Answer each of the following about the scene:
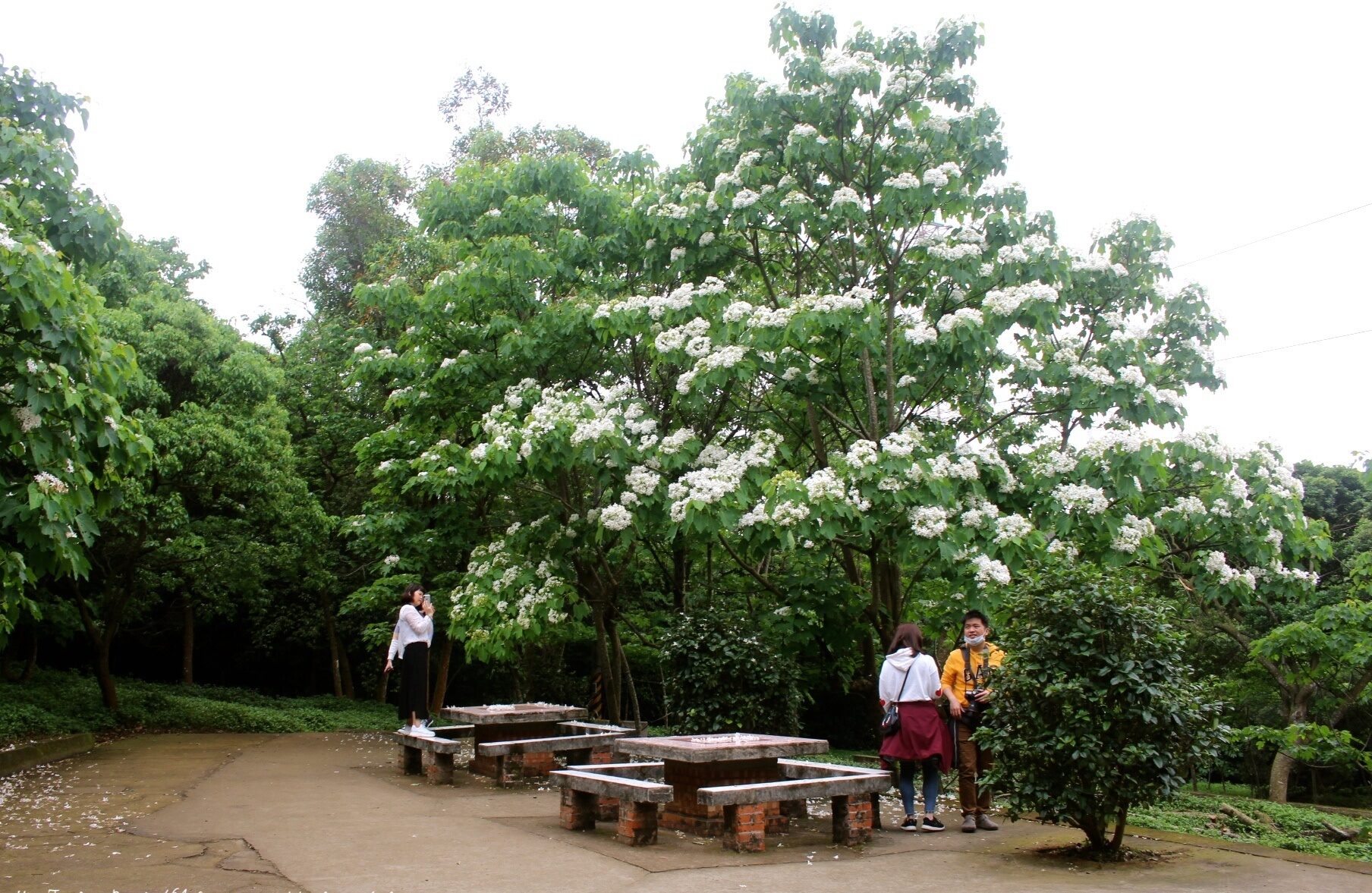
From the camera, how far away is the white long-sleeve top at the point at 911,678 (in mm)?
7227

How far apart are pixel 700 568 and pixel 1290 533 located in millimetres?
8157

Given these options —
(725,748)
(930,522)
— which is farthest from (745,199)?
(725,748)

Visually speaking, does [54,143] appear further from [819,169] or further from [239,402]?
[239,402]

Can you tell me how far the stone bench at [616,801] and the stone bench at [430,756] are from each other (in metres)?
2.48

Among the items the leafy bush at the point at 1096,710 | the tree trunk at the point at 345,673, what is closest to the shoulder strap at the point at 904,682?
the leafy bush at the point at 1096,710

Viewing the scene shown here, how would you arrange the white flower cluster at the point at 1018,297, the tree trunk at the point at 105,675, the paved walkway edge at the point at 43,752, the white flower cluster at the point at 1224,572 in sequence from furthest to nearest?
the tree trunk at the point at 105,675 < the paved walkway edge at the point at 43,752 < the white flower cluster at the point at 1224,572 < the white flower cluster at the point at 1018,297

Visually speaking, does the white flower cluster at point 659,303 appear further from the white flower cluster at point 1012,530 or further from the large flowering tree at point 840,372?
the white flower cluster at point 1012,530

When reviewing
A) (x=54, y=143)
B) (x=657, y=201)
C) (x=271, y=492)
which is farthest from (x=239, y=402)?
(x=54, y=143)

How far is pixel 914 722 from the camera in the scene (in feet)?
23.6

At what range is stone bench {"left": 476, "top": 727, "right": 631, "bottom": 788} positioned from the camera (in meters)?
9.52

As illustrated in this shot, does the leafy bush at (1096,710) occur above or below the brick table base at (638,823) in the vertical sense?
above

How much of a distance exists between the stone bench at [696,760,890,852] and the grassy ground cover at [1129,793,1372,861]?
5.97 ft

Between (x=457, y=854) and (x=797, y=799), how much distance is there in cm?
205

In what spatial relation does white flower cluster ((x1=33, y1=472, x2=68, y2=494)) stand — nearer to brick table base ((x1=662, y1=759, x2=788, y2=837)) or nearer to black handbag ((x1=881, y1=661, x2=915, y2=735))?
brick table base ((x1=662, y1=759, x2=788, y2=837))
